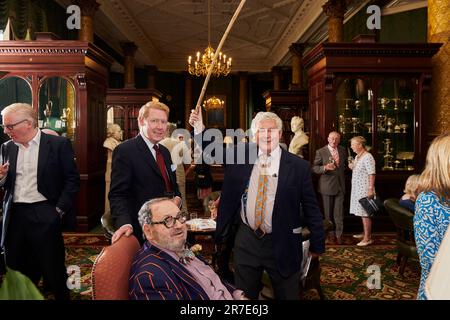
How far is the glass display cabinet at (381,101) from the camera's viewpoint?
669 centimetres

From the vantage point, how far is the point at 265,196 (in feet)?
8.34

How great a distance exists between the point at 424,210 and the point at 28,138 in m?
2.83

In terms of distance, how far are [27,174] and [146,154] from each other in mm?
1115

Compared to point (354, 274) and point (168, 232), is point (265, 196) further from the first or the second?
point (354, 274)

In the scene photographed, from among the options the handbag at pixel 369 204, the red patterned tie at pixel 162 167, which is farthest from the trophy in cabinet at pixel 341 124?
the red patterned tie at pixel 162 167

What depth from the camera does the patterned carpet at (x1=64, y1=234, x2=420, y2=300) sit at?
13.0 feet

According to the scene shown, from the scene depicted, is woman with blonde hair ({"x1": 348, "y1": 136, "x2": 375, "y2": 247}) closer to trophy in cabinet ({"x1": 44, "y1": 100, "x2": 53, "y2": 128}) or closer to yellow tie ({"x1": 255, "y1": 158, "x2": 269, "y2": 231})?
yellow tie ({"x1": 255, "y1": 158, "x2": 269, "y2": 231})

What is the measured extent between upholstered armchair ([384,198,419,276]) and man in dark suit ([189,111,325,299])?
1.98 meters

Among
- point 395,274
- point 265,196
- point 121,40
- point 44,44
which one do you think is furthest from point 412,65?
point 121,40

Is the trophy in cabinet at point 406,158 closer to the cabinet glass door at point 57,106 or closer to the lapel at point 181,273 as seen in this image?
the cabinet glass door at point 57,106

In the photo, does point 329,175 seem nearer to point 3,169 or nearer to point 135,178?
point 135,178

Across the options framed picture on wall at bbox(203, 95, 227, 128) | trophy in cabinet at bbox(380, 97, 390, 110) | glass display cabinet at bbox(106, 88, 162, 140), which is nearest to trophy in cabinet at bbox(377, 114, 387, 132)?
trophy in cabinet at bbox(380, 97, 390, 110)

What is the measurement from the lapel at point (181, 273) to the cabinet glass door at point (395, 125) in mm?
5615

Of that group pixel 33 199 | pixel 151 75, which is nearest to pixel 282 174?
pixel 33 199
